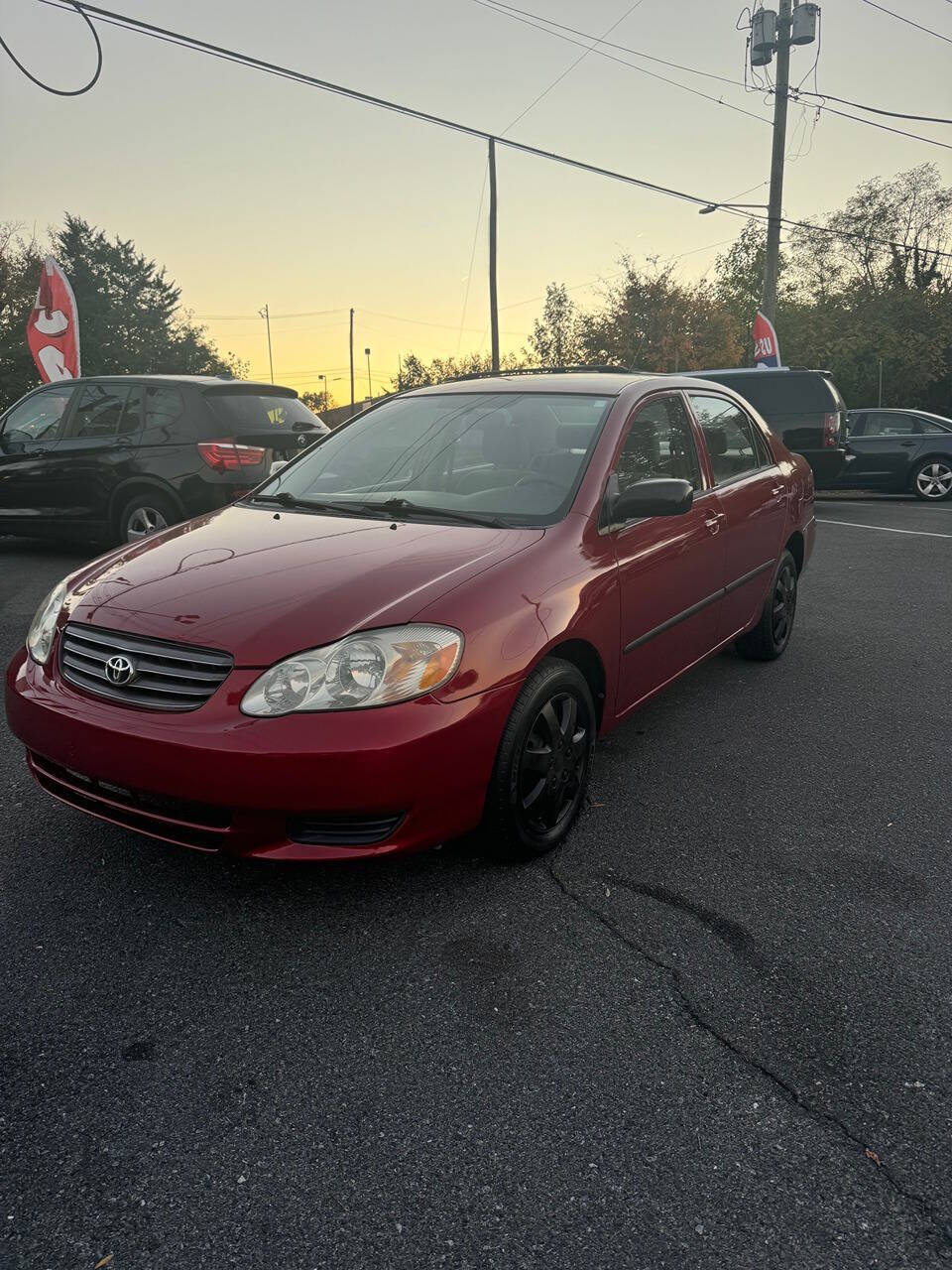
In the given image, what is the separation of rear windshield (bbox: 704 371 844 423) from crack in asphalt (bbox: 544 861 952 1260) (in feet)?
37.4

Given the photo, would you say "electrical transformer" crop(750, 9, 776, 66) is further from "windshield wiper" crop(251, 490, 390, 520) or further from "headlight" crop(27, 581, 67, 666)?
"headlight" crop(27, 581, 67, 666)

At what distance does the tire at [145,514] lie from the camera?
26.2ft

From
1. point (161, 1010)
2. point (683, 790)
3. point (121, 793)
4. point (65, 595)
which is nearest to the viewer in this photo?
point (161, 1010)

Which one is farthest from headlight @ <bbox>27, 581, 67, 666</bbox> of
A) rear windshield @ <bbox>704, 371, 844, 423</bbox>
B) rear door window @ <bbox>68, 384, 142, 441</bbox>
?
rear windshield @ <bbox>704, 371, 844, 423</bbox>

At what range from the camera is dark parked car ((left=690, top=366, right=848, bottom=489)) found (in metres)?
12.8

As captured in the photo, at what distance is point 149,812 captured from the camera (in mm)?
2564

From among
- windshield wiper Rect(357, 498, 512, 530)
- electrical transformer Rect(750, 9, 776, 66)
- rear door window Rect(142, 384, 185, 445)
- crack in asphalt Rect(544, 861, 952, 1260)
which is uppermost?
electrical transformer Rect(750, 9, 776, 66)

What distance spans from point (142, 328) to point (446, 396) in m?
69.4

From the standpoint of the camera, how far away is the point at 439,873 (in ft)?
9.47

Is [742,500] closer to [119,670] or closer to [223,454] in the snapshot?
[119,670]

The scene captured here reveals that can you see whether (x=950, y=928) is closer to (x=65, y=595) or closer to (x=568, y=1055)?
(x=568, y=1055)

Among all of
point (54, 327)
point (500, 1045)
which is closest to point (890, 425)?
point (54, 327)

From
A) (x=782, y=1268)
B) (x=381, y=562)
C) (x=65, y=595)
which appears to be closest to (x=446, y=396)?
(x=381, y=562)

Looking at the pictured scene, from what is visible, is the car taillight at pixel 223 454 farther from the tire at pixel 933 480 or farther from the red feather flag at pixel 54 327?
the tire at pixel 933 480
